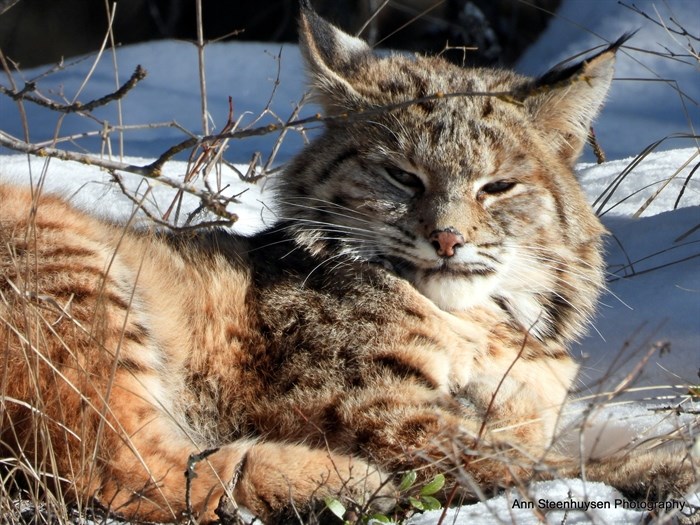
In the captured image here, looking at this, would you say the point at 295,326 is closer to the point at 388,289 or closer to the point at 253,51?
the point at 388,289

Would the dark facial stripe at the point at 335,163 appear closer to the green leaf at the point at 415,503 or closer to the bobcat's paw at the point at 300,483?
the bobcat's paw at the point at 300,483

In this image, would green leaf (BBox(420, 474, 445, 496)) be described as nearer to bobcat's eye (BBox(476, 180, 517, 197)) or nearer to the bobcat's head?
the bobcat's head

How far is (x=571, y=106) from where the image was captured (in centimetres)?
365

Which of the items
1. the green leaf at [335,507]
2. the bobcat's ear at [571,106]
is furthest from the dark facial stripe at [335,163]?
the green leaf at [335,507]

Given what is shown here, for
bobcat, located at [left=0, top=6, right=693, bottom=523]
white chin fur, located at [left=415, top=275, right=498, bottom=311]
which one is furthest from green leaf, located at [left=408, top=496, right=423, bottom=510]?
white chin fur, located at [left=415, top=275, right=498, bottom=311]

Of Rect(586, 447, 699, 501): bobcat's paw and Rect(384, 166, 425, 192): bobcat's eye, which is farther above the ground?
Rect(384, 166, 425, 192): bobcat's eye

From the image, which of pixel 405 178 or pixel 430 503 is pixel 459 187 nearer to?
pixel 405 178

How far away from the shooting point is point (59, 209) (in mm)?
3465

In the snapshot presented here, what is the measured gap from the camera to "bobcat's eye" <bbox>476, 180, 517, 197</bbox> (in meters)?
3.40

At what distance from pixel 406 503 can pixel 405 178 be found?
115 cm

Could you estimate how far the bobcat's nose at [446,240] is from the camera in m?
3.22

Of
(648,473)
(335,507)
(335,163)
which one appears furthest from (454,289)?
(335,507)

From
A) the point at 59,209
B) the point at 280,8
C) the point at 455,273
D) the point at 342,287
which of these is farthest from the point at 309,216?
the point at 280,8

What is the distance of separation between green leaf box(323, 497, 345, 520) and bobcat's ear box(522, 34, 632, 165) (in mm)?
1632
